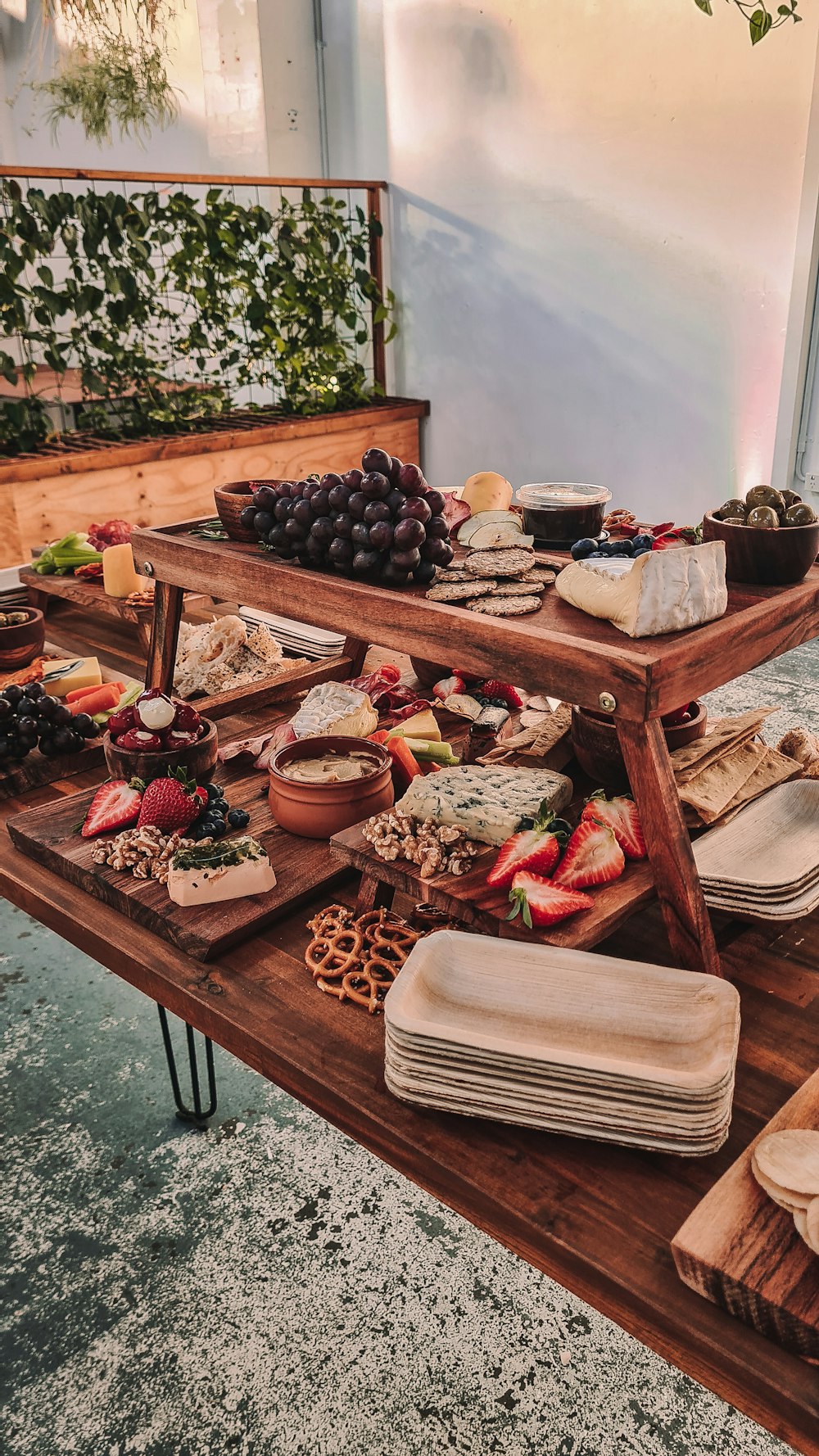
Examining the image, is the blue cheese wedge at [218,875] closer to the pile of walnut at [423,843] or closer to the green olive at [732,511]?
the pile of walnut at [423,843]

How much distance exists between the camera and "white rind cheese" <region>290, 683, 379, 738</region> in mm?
1878

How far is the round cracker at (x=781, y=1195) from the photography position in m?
0.97

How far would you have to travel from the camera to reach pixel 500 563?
1.52 metres

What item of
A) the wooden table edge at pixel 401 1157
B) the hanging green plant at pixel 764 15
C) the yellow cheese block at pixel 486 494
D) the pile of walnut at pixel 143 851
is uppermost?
the hanging green plant at pixel 764 15

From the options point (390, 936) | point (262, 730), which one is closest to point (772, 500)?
point (390, 936)

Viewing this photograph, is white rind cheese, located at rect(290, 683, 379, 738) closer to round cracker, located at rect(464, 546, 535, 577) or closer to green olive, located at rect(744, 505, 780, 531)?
round cracker, located at rect(464, 546, 535, 577)

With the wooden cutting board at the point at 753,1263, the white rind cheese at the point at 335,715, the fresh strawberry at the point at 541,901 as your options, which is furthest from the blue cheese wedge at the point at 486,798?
the wooden cutting board at the point at 753,1263

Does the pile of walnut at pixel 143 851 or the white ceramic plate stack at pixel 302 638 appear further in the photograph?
the white ceramic plate stack at pixel 302 638

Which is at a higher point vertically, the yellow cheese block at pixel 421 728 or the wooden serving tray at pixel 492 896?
the wooden serving tray at pixel 492 896

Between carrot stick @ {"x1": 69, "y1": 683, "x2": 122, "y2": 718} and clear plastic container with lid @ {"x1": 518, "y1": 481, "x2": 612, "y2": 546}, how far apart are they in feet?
3.47

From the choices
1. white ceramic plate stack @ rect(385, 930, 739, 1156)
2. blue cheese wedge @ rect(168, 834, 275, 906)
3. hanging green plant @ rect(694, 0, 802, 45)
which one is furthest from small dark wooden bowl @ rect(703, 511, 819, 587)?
hanging green plant @ rect(694, 0, 802, 45)

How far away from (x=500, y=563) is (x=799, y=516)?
1.37 ft

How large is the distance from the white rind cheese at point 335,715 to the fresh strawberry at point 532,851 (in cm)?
50

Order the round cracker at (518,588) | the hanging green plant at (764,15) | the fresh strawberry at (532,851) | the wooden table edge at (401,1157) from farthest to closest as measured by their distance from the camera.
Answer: the hanging green plant at (764,15) → the round cracker at (518,588) → the fresh strawberry at (532,851) → the wooden table edge at (401,1157)
